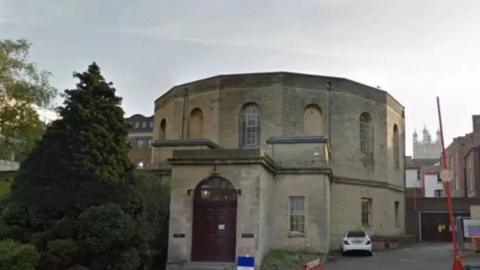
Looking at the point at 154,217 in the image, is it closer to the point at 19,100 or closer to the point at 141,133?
the point at 19,100

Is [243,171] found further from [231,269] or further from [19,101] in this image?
[19,101]

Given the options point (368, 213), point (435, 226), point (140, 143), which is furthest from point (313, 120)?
point (140, 143)

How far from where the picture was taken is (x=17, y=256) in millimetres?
16922

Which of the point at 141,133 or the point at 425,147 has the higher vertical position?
the point at 425,147

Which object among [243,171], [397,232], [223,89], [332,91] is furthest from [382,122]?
[243,171]

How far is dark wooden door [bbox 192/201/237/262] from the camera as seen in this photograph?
21844 millimetres

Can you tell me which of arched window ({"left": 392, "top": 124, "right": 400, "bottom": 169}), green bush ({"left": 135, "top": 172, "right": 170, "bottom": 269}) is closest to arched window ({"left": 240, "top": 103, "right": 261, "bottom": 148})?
green bush ({"left": 135, "top": 172, "right": 170, "bottom": 269})

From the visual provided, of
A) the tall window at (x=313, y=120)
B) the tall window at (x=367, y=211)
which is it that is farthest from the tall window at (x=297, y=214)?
the tall window at (x=367, y=211)

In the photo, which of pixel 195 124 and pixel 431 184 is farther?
pixel 431 184

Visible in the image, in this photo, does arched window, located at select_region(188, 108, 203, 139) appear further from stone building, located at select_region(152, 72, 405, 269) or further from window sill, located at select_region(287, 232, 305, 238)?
window sill, located at select_region(287, 232, 305, 238)

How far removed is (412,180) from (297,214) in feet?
165

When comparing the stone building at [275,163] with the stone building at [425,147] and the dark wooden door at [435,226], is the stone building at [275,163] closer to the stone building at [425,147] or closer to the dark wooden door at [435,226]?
the dark wooden door at [435,226]

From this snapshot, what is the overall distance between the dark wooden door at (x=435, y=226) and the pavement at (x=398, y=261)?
516 inches

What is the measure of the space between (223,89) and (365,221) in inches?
466
